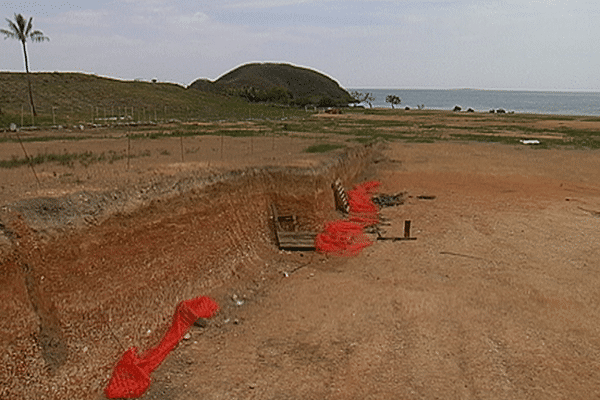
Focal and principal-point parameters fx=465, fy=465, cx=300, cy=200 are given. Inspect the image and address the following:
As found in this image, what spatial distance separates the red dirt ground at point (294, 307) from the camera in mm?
8211

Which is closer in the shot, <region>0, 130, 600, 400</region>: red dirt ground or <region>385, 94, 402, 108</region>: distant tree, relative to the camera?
<region>0, 130, 600, 400</region>: red dirt ground

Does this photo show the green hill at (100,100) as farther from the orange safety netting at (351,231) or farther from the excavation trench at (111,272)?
the excavation trench at (111,272)

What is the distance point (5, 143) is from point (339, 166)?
15.1 m

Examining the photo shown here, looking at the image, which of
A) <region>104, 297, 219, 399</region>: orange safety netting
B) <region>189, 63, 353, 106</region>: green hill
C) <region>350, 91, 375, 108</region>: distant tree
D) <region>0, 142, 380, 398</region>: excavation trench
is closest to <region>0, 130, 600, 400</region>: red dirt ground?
<region>0, 142, 380, 398</region>: excavation trench

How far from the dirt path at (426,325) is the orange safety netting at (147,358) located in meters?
0.22

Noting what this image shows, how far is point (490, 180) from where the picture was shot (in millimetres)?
23703

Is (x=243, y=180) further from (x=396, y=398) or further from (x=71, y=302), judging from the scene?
(x=396, y=398)

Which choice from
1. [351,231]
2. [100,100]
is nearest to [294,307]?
[351,231]

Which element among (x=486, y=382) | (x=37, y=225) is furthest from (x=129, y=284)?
(x=486, y=382)

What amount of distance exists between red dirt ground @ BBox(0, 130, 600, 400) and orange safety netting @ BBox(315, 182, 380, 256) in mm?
551

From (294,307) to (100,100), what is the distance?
5193cm

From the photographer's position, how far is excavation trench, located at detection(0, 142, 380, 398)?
8.01m

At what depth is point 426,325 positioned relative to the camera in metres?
10.2

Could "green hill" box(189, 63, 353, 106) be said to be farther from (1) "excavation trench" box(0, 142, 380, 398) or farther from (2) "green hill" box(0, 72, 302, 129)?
(1) "excavation trench" box(0, 142, 380, 398)
